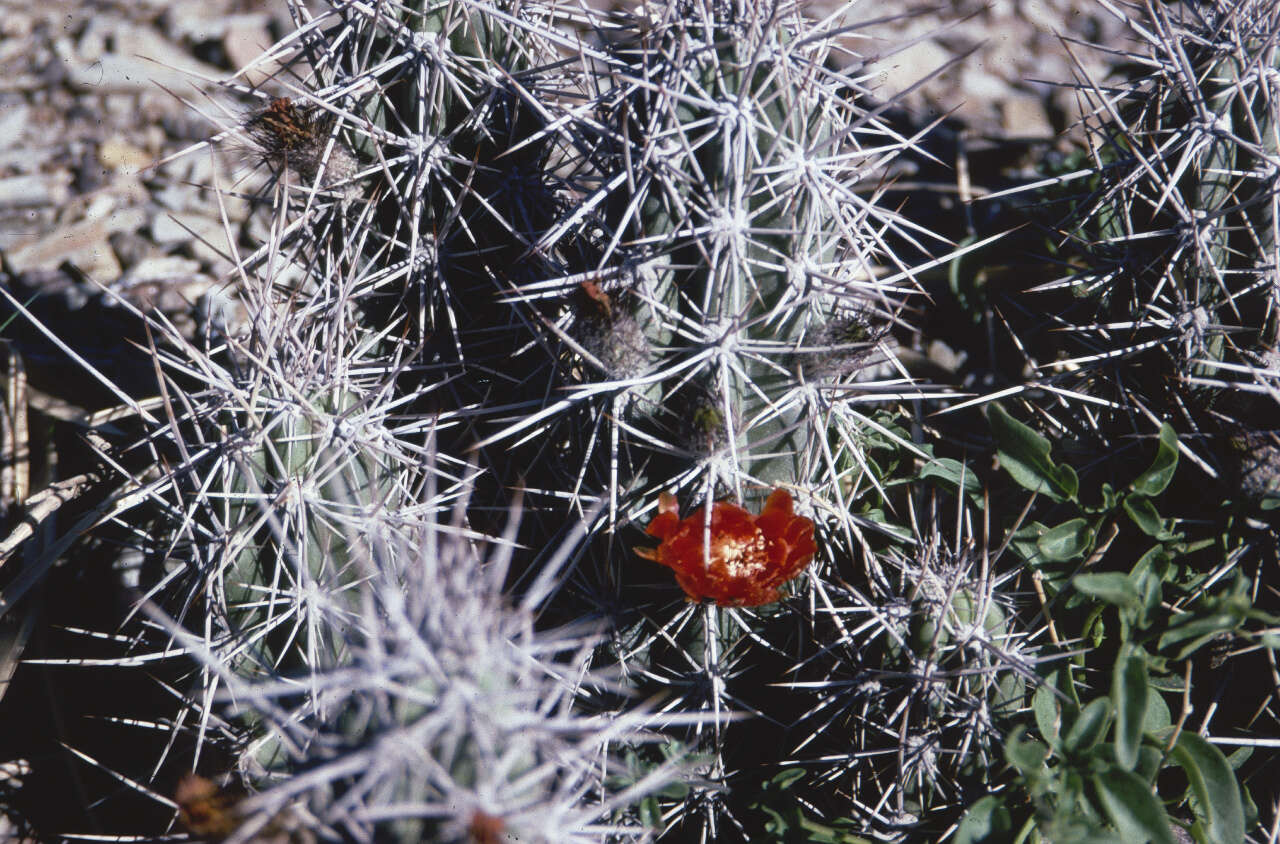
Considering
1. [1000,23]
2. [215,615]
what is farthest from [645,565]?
[1000,23]

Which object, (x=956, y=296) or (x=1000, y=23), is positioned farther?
(x=1000, y=23)

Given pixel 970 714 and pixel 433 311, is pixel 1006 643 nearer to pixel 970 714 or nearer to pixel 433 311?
pixel 970 714

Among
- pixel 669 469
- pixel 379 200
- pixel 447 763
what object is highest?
pixel 379 200

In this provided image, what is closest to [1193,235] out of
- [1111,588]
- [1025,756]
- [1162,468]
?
[1162,468]

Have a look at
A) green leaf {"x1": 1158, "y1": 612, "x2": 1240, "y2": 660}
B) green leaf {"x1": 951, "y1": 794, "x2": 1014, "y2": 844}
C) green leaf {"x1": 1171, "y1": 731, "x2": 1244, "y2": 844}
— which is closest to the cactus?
green leaf {"x1": 1158, "y1": 612, "x2": 1240, "y2": 660}

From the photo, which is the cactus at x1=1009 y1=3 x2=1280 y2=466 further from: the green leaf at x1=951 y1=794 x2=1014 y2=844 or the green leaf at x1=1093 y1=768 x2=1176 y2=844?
the green leaf at x1=951 y1=794 x2=1014 y2=844

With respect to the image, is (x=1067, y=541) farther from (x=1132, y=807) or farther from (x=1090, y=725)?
(x=1132, y=807)
